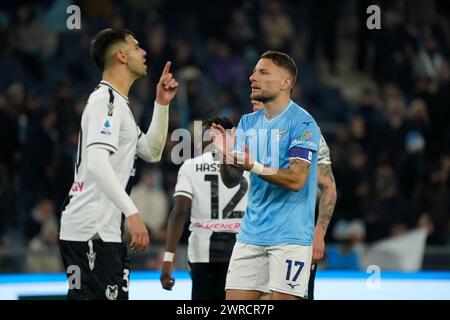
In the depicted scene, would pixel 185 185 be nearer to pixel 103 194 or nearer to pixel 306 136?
pixel 103 194

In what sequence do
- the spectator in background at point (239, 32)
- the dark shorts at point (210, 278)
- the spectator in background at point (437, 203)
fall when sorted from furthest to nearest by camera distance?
the spectator in background at point (239, 32) → the spectator in background at point (437, 203) → the dark shorts at point (210, 278)

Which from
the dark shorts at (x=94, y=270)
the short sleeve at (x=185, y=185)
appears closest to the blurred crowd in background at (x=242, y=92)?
the short sleeve at (x=185, y=185)

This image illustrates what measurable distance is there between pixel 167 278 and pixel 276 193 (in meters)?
1.50

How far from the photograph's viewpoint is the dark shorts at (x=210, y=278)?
786cm

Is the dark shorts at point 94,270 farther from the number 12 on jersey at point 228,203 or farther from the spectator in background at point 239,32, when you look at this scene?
the spectator in background at point 239,32

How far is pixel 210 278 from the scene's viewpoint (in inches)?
311

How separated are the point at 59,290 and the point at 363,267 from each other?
4.03 metres

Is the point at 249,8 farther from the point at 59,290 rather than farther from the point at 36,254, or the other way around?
the point at 59,290

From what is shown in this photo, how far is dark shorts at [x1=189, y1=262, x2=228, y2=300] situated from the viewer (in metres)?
7.86

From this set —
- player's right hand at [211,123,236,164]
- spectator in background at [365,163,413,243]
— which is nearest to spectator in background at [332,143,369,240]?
spectator in background at [365,163,413,243]

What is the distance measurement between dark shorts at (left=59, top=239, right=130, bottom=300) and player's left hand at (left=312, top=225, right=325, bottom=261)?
4.50ft

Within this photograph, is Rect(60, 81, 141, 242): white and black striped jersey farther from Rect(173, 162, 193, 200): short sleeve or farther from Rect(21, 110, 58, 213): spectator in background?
Rect(21, 110, 58, 213): spectator in background

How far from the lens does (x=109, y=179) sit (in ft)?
21.1

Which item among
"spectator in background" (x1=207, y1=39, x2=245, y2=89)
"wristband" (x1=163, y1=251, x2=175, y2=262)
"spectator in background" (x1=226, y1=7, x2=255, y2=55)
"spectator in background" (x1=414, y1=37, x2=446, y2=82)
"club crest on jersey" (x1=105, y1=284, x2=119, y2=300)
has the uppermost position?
"spectator in background" (x1=226, y1=7, x2=255, y2=55)
